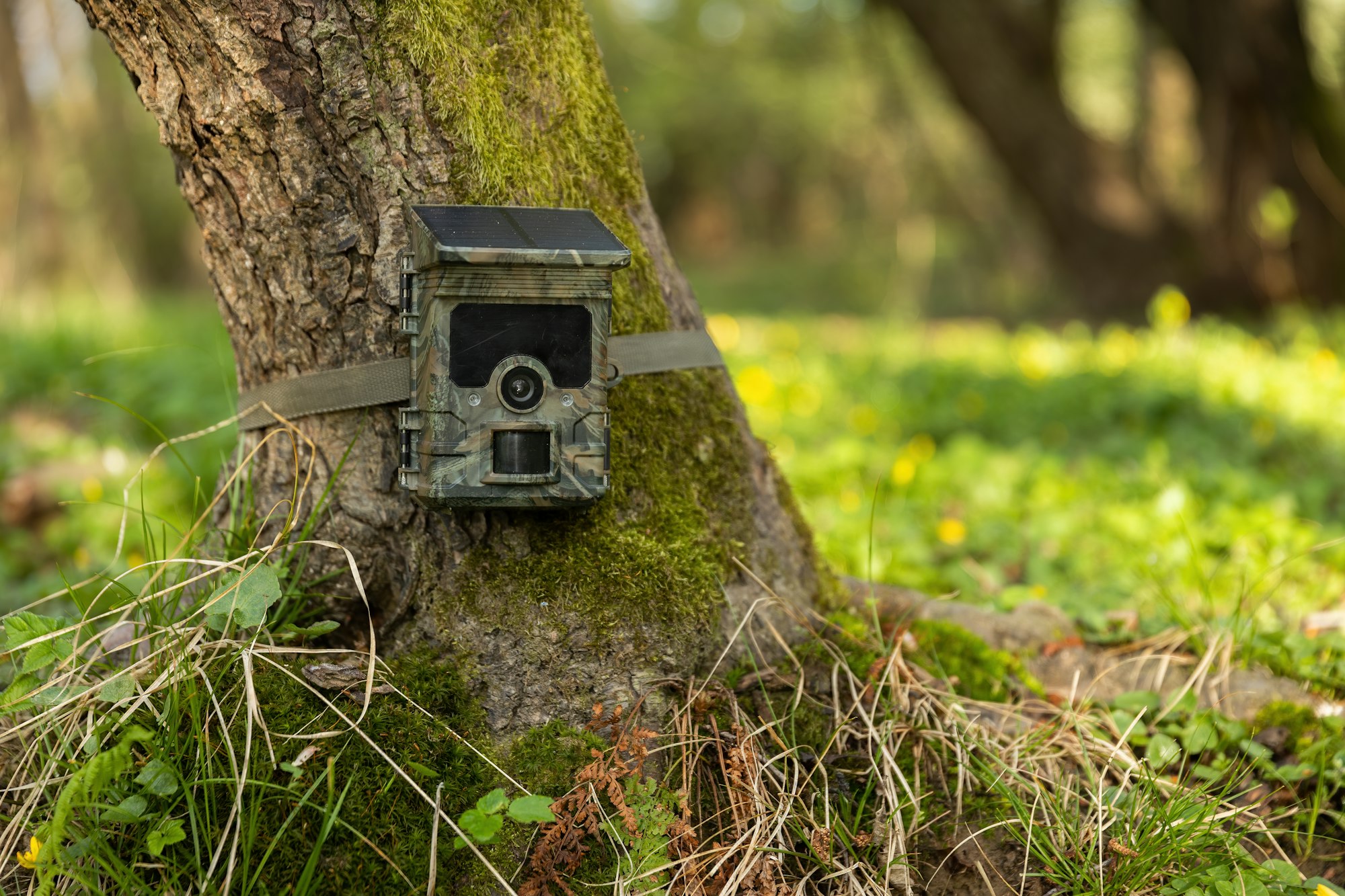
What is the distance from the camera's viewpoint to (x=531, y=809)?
64.9 inches

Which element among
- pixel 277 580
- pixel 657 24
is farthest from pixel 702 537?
pixel 657 24

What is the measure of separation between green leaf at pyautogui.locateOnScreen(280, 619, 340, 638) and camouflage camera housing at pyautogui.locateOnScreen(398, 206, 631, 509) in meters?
0.32

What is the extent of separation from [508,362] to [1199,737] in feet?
5.61

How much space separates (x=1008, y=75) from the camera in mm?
9367

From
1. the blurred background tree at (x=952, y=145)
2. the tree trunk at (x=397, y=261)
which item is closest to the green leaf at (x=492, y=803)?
the tree trunk at (x=397, y=261)

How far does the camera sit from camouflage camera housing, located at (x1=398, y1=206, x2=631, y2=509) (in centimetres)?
173

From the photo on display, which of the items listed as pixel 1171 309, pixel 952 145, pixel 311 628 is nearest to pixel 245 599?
pixel 311 628

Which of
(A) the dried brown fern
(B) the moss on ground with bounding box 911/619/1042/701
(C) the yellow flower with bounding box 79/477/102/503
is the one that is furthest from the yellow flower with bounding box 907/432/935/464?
(C) the yellow flower with bounding box 79/477/102/503

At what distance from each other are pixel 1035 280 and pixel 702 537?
15194 millimetres

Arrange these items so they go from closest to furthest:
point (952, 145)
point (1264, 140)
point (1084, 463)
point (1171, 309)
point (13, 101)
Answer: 1. point (1084, 463)
2. point (1171, 309)
3. point (1264, 140)
4. point (13, 101)
5. point (952, 145)

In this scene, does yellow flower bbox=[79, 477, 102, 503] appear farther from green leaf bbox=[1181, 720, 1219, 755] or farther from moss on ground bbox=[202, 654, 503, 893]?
green leaf bbox=[1181, 720, 1219, 755]

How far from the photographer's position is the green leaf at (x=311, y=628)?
1867mm

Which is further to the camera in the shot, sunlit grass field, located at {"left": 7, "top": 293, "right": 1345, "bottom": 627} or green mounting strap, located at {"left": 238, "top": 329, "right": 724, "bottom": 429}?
sunlit grass field, located at {"left": 7, "top": 293, "right": 1345, "bottom": 627}

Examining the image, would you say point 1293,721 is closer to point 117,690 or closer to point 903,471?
point 903,471
